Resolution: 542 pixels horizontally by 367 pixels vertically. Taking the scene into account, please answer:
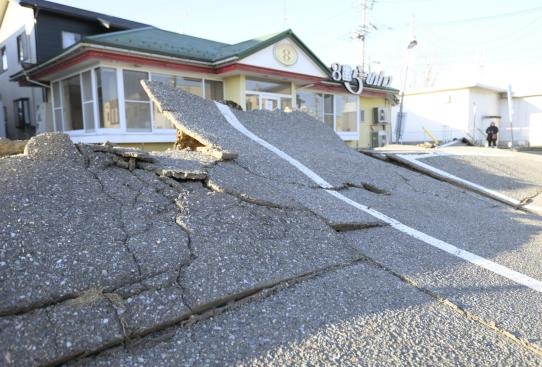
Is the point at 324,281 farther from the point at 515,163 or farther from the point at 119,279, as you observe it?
the point at 515,163

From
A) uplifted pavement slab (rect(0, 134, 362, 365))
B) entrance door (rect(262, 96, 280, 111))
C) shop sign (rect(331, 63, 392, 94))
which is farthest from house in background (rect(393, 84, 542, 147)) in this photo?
uplifted pavement slab (rect(0, 134, 362, 365))

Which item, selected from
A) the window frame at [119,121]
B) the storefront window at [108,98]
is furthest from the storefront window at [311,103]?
the storefront window at [108,98]

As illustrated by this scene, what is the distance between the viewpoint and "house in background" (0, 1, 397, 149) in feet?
37.3

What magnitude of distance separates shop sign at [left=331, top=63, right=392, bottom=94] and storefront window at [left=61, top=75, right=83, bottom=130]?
9752 mm

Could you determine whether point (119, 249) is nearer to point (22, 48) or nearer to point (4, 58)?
point (22, 48)

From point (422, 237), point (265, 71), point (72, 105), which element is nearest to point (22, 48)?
point (72, 105)

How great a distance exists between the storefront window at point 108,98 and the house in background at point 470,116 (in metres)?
18.1

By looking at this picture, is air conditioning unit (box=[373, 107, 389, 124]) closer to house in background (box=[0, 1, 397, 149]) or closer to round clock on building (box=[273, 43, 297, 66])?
house in background (box=[0, 1, 397, 149])

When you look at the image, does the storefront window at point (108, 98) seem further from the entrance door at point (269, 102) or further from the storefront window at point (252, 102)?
the entrance door at point (269, 102)

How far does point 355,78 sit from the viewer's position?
18312 mm

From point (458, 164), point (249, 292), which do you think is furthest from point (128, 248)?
point (458, 164)

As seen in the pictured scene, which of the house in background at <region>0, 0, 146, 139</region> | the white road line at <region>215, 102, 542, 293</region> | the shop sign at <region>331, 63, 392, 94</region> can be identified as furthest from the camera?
the shop sign at <region>331, 63, 392, 94</region>

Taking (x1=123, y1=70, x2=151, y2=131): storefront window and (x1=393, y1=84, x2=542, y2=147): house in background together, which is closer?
(x1=123, y1=70, x2=151, y2=131): storefront window

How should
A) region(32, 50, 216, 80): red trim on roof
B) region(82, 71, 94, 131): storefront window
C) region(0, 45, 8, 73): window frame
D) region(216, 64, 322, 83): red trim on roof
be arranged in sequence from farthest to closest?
region(0, 45, 8, 73): window frame, region(216, 64, 322, 83): red trim on roof, region(82, 71, 94, 131): storefront window, region(32, 50, 216, 80): red trim on roof
